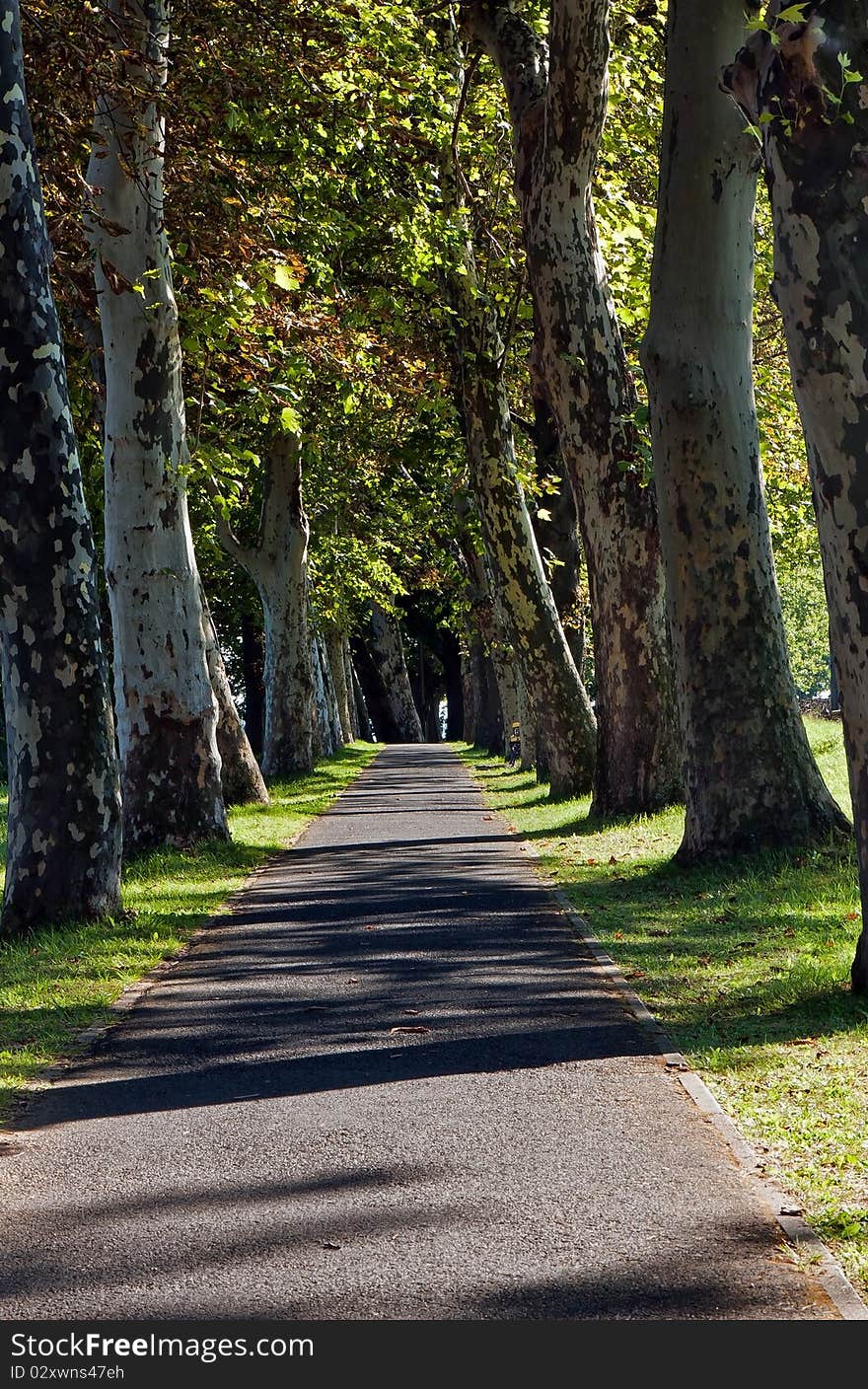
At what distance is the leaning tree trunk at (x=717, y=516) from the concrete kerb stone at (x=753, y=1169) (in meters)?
3.11

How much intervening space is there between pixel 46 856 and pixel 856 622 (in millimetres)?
6029

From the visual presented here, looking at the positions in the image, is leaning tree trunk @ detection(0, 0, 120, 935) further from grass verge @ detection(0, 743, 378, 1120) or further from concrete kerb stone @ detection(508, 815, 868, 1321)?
concrete kerb stone @ detection(508, 815, 868, 1321)

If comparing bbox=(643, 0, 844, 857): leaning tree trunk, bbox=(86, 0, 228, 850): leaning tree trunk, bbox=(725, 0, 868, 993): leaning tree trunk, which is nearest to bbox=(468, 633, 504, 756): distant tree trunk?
bbox=(86, 0, 228, 850): leaning tree trunk

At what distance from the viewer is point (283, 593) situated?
93.5 feet

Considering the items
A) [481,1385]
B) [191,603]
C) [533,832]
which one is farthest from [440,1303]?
[533,832]

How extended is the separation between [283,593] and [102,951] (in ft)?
62.0

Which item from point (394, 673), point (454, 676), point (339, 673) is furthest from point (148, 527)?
point (454, 676)

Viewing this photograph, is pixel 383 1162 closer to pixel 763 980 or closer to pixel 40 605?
pixel 763 980

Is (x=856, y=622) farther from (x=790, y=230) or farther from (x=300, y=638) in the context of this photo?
(x=300, y=638)

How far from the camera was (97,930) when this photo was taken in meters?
10.6

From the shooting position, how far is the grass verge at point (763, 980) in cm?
538

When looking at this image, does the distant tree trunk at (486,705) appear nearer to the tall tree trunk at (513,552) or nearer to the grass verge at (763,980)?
the tall tree trunk at (513,552)

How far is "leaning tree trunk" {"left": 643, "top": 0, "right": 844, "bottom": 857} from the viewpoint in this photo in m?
12.0

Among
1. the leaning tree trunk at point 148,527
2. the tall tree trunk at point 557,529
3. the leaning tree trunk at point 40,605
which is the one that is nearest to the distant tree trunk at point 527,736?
the tall tree trunk at point 557,529
